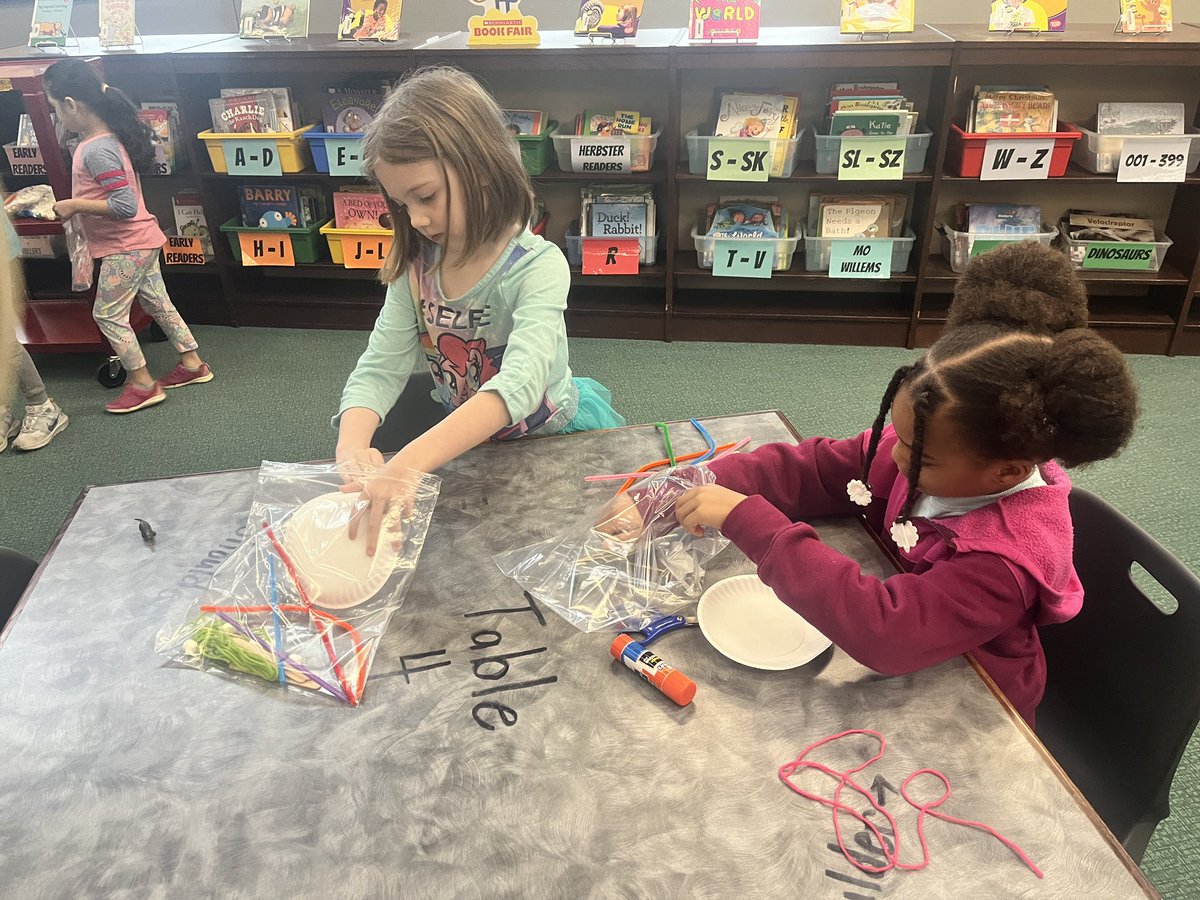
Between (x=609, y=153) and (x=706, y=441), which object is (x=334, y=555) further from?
(x=609, y=153)

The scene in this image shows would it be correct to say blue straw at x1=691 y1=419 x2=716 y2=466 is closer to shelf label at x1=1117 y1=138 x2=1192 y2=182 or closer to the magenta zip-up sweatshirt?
the magenta zip-up sweatshirt

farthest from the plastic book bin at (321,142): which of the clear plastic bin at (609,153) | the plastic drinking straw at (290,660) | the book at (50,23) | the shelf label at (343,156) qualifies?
the plastic drinking straw at (290,660)

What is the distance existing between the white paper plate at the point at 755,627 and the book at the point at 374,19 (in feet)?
8.22

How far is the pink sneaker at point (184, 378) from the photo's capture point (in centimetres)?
295

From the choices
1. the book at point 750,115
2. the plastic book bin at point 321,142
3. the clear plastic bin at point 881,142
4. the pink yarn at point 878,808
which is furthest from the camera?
the plastic book bin at point 321,142

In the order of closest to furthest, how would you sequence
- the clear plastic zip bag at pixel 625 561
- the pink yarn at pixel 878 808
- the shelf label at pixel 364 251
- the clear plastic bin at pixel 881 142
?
the pink yarn at pixel 878 808 < the clear plastic zip bag at pixel 625 561 < the clear plastic bin at pixel 881 142 < the shelf label at pixel 364 251

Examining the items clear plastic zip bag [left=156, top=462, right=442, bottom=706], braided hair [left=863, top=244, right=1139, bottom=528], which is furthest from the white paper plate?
clear plastic zip bag [left=156, top=462, right=442, bottom=706]

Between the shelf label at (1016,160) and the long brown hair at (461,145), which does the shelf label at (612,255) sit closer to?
the shelf label at (1016,160)

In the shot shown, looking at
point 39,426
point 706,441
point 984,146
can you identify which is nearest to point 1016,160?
point 984,146

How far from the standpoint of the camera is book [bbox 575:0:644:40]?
260 cm

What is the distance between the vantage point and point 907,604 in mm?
865

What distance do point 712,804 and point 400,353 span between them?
97cm

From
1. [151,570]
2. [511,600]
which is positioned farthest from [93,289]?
[511,600]

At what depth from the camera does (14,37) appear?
11.2 ft
